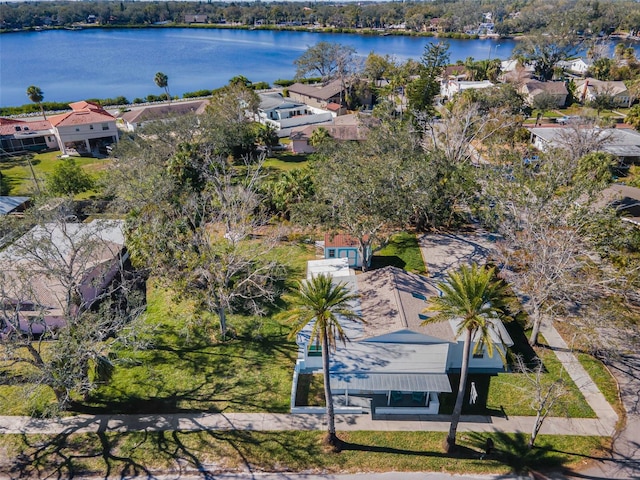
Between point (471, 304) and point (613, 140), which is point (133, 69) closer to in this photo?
point (613, 140)

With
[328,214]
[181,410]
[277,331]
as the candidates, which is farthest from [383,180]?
[181,410]

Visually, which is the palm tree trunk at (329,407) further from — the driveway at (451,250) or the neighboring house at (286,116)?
the neighboring house at (286,116)

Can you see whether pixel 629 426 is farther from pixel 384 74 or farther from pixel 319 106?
pixel 384 74

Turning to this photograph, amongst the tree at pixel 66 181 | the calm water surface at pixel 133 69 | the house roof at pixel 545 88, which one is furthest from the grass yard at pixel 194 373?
the calm water surface at pixel 133 69

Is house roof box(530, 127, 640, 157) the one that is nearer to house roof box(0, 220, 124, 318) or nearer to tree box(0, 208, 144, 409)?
house roof box(0, 220, 124, 318)

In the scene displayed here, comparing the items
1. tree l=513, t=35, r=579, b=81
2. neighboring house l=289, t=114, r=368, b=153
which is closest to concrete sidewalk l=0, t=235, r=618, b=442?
neighboring house l=289, t=114, r=368, b=153

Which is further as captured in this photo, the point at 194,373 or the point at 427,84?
the point at 427,84

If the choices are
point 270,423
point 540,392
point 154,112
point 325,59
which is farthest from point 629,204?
point 325,59
